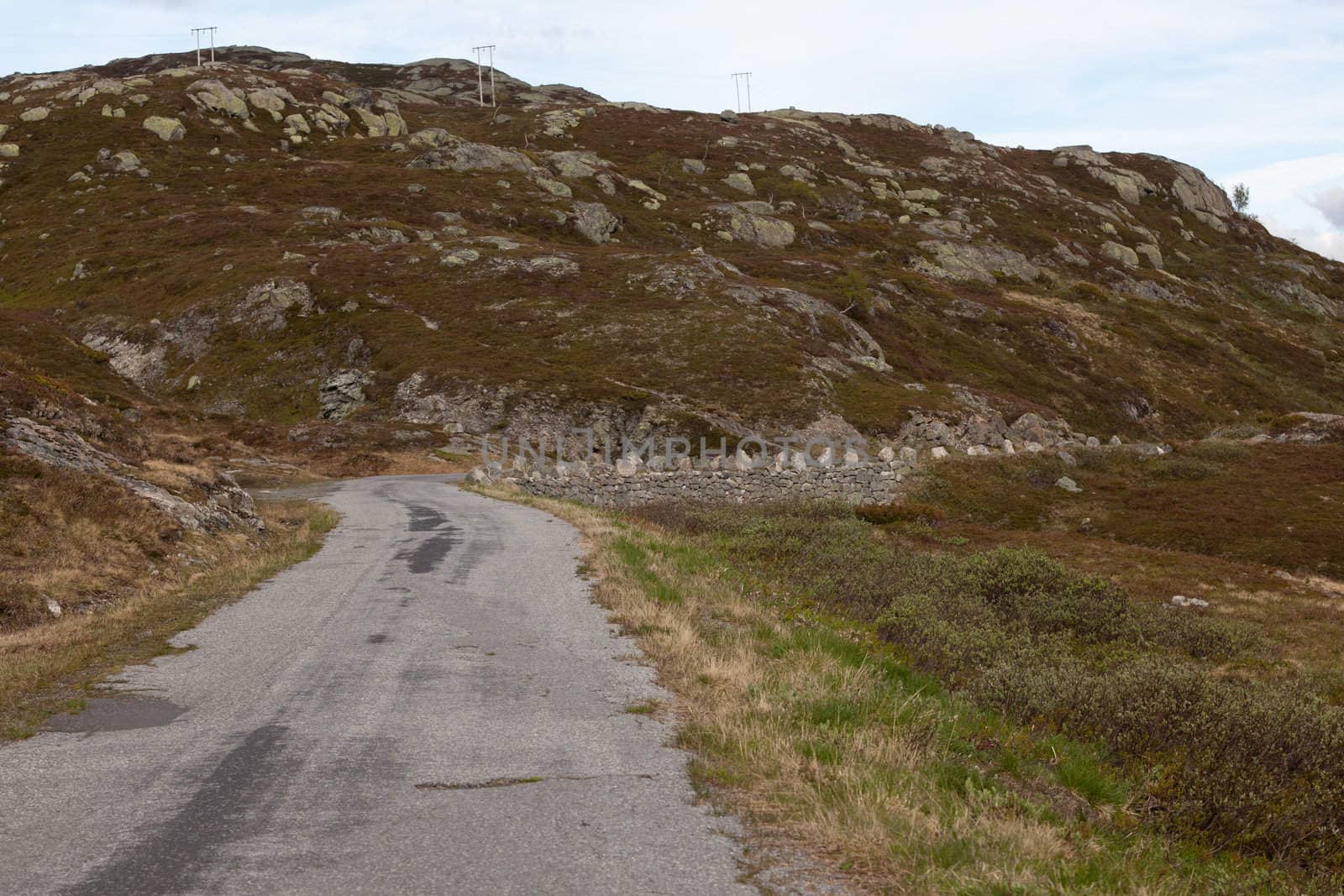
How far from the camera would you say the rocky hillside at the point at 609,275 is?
7475 centimetres

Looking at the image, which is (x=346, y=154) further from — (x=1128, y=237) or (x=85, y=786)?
(x=85, y=786)

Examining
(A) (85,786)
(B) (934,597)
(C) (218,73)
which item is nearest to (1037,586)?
(B) (934,597)

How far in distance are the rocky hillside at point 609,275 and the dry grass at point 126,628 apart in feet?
156

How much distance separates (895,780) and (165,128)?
512ft

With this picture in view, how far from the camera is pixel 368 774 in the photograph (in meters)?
7.16

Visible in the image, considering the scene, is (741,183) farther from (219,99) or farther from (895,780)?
(895,780)

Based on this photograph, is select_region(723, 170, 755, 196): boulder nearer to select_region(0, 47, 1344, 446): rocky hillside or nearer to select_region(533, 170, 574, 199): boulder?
select_region(0, 47, 1344, 446): rocky hillside

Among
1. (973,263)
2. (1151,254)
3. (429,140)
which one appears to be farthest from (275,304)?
(1151,254)

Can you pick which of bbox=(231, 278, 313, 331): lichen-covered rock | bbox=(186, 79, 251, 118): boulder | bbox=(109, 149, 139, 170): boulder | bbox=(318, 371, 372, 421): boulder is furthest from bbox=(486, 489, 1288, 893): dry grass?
bbox=(186, 79, 251, 118): boulder

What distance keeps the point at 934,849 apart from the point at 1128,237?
6618 inches

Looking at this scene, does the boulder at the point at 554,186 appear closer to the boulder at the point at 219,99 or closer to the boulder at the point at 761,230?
the boulder at the point at 761,230

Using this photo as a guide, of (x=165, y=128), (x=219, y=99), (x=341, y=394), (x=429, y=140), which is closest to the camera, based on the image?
(x=341, y=394)

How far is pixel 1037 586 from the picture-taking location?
21.0m

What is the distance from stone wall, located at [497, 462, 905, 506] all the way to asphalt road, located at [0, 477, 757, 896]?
27.7 metres
